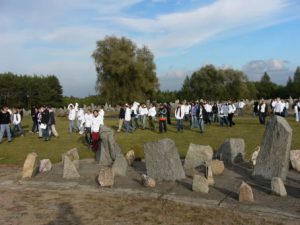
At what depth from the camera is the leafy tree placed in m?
50.7

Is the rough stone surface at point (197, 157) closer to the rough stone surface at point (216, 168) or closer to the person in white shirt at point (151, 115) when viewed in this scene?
the rough stone surface at point (216, 168)

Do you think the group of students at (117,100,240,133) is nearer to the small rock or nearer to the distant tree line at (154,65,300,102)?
the small rock

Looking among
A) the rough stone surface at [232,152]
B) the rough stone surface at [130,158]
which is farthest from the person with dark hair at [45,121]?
the rough stone surface at [232,152]

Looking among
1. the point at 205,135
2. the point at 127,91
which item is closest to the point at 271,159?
the point at 205,135

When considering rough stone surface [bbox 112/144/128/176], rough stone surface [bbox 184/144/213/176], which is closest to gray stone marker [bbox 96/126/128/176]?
rough stone surface [bbox 112/144/128/176]

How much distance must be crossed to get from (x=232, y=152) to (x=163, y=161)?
2.91 m

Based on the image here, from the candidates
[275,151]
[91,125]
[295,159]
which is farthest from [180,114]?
[275,151]

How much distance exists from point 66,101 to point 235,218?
2749 inches

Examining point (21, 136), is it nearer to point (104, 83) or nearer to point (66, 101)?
point (104, 83)

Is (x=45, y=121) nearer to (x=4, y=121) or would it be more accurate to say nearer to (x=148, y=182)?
(x=4, y=121)

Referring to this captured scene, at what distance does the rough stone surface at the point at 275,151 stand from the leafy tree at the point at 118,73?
40.2 m

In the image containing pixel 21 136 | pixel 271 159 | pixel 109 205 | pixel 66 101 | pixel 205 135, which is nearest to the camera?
pixel 109 205

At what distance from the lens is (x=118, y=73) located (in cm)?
5047

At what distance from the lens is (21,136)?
25.5 meters
